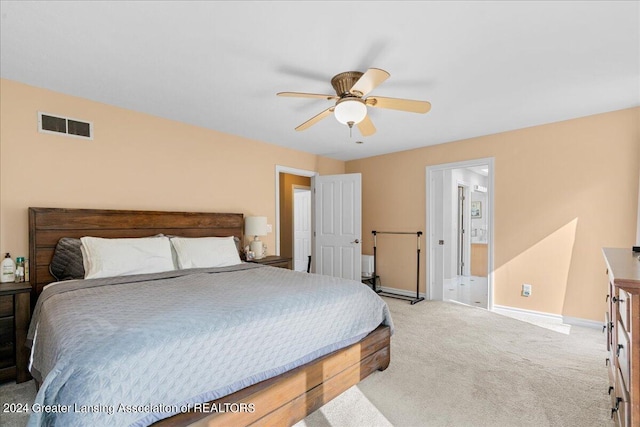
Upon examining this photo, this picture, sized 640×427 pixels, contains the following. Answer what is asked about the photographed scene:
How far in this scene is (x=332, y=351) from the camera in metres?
2.13

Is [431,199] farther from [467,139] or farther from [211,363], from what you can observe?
[211,363]

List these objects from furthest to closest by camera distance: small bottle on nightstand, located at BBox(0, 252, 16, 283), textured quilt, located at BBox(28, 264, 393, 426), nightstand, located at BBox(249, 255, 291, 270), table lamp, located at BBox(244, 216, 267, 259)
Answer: table lamp, located at BBox(244, 216, 267, 259) → nightstand, located at BBox(249, 255, 291, 270) → small bottle on nightstand, located at BBox(0, 252, 16, 283) → textured quilt, located at BBox(28, 264, 393, 426)

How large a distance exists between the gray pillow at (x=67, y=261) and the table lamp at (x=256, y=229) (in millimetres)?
1819

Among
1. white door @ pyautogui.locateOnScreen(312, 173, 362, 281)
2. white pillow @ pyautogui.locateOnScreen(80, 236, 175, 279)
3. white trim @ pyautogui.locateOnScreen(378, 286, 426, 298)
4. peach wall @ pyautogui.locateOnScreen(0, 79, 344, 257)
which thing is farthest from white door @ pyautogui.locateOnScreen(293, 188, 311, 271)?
white pillow @ pyautogui.locateOnScreen(80, 236, 175, 279)

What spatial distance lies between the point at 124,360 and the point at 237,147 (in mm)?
3431

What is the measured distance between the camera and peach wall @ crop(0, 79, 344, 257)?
267cm

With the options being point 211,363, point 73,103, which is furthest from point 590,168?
point 73,103

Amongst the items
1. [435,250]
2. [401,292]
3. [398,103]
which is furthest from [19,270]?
[435,250]

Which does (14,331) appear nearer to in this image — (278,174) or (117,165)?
(117,165)

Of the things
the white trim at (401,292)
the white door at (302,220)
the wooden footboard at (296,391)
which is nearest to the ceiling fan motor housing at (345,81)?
the wooden footboard at (296,391)

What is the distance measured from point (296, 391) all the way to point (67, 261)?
2.27 m

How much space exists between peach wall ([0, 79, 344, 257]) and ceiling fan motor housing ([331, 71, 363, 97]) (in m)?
2.16

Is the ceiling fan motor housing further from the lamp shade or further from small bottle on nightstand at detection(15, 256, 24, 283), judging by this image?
small bottle on nightstand at detection(15, 256, 24, 283)

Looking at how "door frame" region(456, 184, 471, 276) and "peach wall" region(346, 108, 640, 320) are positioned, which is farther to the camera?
"door frame" region(456, 184, 471, 276)
